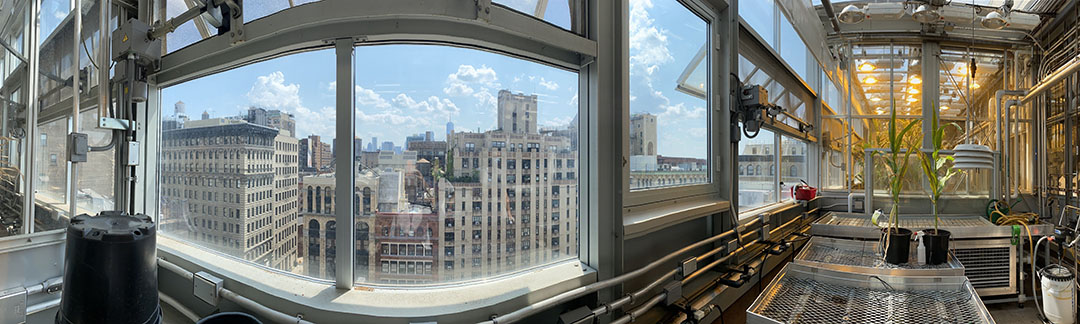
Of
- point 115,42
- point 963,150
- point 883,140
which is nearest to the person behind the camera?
point 115,42

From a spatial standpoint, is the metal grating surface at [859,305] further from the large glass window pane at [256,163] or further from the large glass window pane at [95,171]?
the large glass window pane at [95,171]

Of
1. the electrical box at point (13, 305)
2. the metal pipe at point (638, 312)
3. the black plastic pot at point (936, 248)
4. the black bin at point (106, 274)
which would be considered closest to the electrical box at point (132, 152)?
the electrical box at point (13, 305)

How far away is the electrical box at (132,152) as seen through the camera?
1.81 meters

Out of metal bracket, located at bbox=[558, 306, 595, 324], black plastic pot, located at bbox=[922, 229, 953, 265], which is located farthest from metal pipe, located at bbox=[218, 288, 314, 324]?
black plastic pot, located at bbox=[922, 229, 953, 265]

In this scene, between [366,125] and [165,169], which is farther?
[165,169]

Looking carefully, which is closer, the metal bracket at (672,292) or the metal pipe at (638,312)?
the metal pipe at (638,312)

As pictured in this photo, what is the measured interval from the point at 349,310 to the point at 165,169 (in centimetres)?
165

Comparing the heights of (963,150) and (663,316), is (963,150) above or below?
above

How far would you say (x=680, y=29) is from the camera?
203cm

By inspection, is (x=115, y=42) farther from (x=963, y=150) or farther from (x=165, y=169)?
(x=963, y=150)

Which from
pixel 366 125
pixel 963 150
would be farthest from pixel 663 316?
pixel 963 150

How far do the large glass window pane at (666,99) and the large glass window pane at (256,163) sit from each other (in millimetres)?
1211

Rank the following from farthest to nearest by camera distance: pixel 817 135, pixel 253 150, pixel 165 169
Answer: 1. pixel 817 135
2. pixel 165 169
3. pixel 253 150

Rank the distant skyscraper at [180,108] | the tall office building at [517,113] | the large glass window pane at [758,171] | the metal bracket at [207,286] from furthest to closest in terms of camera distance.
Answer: the large glass window pane at [758,171], the distant skyscraper at [180,108], the metal bracket at [207,286], the tall office building at [517,113]
